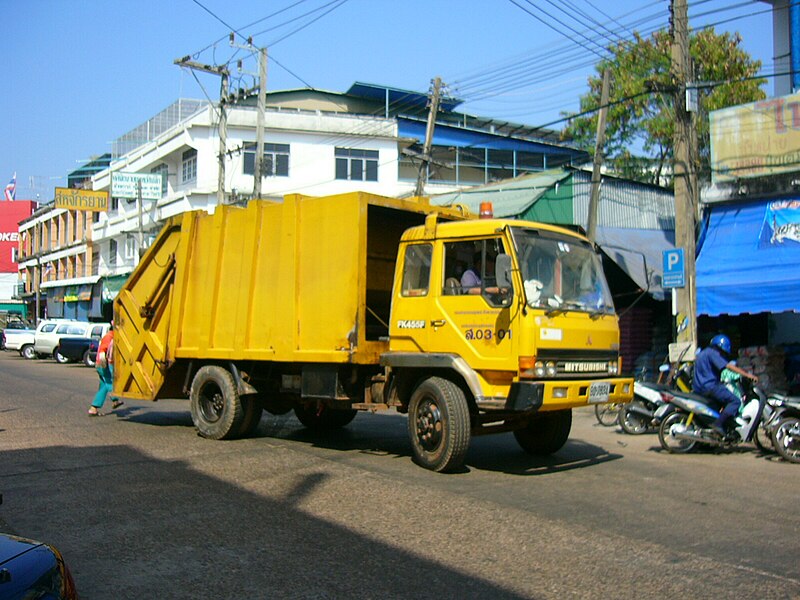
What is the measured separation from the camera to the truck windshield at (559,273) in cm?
778

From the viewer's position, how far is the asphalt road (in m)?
4.72

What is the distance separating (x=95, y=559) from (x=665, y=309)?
54.5ft

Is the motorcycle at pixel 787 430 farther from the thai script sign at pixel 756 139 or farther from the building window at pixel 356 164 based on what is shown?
the building window at pixel 356 164

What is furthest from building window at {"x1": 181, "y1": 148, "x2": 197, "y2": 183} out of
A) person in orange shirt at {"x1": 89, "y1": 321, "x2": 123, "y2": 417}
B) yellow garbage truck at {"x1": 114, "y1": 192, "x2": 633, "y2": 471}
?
yellow garbage truck at {"x1": 114, "y1": 192, "x2": 633, "y2": 471}

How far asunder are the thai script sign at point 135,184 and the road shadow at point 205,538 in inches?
1156

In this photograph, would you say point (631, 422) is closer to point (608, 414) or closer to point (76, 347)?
point (608, 414)

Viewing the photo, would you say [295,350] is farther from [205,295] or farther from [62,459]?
[62,459]

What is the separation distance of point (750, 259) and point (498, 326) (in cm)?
833

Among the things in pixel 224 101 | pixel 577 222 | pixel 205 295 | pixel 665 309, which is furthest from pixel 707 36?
pixel 205 295

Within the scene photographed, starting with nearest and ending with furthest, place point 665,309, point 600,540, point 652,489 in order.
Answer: point 600,540
point 652,489
point 665,309

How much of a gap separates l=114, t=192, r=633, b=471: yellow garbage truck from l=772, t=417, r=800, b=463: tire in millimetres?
2505

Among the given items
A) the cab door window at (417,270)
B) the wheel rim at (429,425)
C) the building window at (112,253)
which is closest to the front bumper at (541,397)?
the wheel rim at (429,425)

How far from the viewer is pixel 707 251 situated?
14812 mm

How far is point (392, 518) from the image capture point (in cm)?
620
